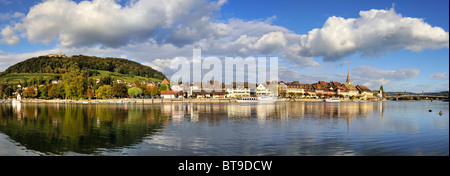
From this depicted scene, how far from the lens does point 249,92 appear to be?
164 meters

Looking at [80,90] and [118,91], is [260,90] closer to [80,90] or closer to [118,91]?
[118,91]

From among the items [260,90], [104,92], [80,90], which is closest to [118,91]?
[104,92]

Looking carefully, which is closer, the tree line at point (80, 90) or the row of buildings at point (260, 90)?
the tree line at point (80, 90)

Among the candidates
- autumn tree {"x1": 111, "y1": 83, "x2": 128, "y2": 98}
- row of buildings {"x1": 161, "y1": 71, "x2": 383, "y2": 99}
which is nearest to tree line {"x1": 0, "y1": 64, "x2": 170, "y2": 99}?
autumn tree {"x1": 111, "y1": 83, "x2": 128, "y2": 98}

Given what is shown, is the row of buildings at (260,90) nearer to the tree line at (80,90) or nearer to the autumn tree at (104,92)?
the tree line at (80,90)

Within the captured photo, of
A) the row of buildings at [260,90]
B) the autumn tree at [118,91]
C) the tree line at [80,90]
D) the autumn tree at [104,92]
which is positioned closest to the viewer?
the tree line at [80,90]

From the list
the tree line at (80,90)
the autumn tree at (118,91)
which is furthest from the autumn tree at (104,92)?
the autumn tree at (118,91)

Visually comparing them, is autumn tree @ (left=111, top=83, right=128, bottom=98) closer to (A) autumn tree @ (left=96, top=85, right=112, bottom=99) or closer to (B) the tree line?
(B) the tree line

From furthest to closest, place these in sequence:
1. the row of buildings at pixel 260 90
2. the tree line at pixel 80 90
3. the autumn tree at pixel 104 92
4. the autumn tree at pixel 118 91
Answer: the row of buildings at pixel 260 90, the autumn tree at pixel 118 91, the autumn tree at pixel 104 92, the tree line at pixel 80 90

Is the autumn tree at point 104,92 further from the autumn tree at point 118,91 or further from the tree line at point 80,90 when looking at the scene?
the autumn tree at point 118,91

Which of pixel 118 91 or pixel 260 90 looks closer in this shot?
pixel 118 91
